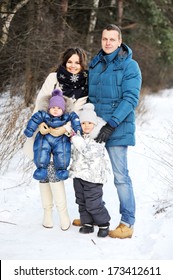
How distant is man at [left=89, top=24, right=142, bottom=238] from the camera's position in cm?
382

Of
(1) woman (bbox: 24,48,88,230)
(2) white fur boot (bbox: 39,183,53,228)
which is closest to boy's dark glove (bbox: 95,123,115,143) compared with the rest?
(1) woman (bbox: 24,48,88,230)

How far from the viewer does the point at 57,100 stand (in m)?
3.89

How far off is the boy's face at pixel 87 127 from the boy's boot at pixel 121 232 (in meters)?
1.01

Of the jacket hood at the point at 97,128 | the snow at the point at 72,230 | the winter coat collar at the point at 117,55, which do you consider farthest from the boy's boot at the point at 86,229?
the winter coat collar at the point at 117,55

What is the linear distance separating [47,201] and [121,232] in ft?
2.60

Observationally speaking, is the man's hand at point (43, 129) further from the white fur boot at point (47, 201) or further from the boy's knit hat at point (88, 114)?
the white fur boot at point (47, 201)

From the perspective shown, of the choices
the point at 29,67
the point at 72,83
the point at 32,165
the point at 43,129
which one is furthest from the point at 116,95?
the point at 29,67

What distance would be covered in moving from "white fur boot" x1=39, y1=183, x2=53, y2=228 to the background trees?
14.8 feet

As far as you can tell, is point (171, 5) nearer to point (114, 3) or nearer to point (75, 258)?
point (114, 3)

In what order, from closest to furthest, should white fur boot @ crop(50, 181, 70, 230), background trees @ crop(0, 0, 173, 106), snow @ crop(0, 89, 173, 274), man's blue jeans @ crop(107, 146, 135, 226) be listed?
snow @ crop(0, 89, 173, 274)
man's blue jeans @ crop(107, 146, 135, 226)
white fur boot @ crop(50, 181, 70, 230)
background trees @ crop(0, 0, 173, 106)

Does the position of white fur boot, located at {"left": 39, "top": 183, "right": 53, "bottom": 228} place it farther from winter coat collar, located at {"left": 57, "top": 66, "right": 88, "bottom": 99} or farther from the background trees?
the background trees

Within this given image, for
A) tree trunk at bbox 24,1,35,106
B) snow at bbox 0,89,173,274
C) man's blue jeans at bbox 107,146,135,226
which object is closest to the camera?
snow at bbox 0,89,173,274

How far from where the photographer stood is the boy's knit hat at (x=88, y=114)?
386cm

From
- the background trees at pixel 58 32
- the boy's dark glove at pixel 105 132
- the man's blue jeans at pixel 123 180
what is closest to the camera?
the boy's dark glove at pixel 105 132
